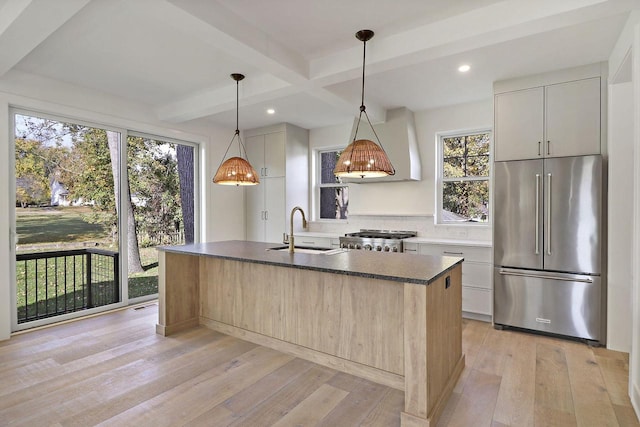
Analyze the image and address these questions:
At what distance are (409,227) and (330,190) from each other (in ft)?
4.89

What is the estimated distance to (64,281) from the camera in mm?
4008

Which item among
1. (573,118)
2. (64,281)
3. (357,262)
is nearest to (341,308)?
(357,262)

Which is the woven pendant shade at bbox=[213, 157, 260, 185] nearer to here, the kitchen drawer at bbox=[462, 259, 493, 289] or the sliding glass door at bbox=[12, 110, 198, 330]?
the sliding glass door at bbox=[12, 110, 198, 330]

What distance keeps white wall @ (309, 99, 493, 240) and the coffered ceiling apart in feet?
0.98

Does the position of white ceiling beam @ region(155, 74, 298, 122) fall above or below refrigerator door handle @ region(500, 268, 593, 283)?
above

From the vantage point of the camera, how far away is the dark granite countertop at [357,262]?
2100 mm

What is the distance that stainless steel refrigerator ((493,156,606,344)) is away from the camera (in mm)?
3186

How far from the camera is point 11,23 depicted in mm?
2279

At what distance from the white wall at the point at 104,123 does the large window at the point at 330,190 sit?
4.38ft

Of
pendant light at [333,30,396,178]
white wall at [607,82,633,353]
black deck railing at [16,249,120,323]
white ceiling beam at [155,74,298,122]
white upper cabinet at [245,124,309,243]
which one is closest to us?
pendant light at [333,30,396,178]

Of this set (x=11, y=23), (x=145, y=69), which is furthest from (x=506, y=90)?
(x=11, y=23)

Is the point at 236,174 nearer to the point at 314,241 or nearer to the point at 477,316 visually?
the point at 314,241

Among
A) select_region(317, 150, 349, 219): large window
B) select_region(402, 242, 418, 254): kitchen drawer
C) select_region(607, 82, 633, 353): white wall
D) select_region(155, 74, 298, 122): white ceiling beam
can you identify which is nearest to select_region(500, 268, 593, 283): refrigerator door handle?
select_region(607, 82, 633, 353): white wall

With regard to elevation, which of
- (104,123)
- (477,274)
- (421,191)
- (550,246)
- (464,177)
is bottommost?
(477,274)
